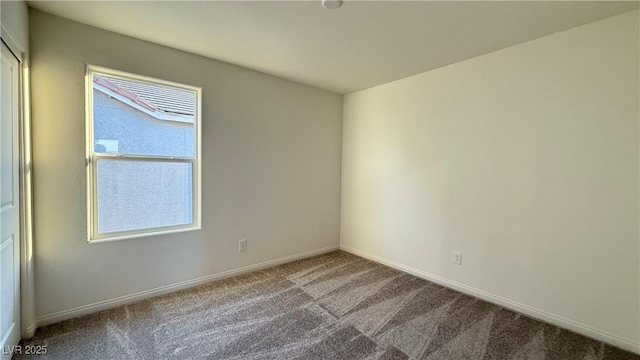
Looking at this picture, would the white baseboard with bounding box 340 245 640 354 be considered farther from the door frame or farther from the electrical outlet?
the door frame

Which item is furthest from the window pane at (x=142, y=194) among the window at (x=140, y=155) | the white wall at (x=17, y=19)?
the white wall at (x=17, y=19)

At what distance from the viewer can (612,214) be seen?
198 centimetres

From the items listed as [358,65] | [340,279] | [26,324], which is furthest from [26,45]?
[340,279]

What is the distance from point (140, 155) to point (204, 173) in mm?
574

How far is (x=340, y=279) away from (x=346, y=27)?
2.48 metres

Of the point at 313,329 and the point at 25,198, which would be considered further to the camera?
the point at 313,329

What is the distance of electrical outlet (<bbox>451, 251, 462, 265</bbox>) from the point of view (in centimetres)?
281

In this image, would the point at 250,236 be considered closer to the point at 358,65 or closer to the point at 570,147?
the point at 358,65

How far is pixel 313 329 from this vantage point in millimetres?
2119

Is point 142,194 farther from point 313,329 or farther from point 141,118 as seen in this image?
point 313,329

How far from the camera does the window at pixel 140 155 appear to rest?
7.51 ft

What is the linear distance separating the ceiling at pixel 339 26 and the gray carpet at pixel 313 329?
7.73 ft

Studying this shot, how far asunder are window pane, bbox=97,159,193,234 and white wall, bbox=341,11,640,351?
94.3 inches

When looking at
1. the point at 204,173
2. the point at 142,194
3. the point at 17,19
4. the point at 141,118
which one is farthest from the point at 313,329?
the point at 17,19
